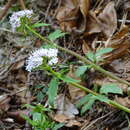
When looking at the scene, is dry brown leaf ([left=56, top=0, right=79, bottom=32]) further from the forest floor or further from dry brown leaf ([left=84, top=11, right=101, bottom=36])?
dry brown leaf ([left=84, top=11, right=101, bottom=36])

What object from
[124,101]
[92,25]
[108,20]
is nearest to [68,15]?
[92,25]

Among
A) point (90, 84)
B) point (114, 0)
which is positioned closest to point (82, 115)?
point (90, 84)

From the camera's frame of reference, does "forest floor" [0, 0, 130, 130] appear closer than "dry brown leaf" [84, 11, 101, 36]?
Yes

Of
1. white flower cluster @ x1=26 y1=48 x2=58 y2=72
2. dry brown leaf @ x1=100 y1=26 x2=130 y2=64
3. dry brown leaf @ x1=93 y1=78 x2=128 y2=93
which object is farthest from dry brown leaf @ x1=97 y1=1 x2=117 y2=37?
white flower cluster @ x1=26 y1=48 x2=58 y2=72

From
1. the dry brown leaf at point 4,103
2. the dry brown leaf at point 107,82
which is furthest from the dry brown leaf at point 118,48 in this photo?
the dry brown leaf at point 4,103

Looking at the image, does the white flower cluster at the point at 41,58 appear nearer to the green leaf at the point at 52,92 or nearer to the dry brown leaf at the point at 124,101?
the green leaf at the point at 52,92

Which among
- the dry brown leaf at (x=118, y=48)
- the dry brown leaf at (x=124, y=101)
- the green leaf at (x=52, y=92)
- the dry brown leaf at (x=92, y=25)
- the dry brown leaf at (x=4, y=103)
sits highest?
the dry brown leaf at (x=92, y=25)

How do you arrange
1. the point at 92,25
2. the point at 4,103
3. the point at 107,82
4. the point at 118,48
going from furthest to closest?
the point at 92,25 → the point at 4,103 → the point at 118,48 → the point at 107,82

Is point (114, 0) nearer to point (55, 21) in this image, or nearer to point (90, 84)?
point (55, 21)

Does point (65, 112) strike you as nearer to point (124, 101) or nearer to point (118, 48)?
point (124, 101)
